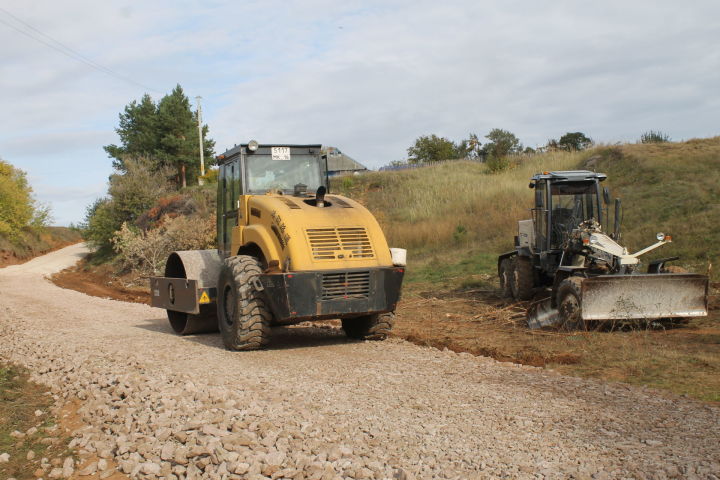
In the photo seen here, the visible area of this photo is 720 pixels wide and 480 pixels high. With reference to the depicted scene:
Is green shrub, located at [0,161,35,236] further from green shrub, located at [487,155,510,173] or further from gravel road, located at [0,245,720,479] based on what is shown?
gravel road, located at [0,245,720,479]

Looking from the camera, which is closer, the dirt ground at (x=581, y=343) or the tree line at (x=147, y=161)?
the dirt ground at (x=581, y=343)

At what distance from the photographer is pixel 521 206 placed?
94.5 feet

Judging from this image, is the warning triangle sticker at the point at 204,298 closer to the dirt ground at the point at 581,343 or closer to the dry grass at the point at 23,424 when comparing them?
the dry grass at the point at 23,424

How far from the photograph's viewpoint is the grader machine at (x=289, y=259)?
9086mm

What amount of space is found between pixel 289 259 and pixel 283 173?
220 centimetres

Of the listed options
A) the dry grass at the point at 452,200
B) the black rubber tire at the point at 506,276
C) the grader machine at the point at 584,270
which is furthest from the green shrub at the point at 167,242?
the grader machine at the point at 584,270

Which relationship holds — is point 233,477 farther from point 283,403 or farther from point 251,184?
point 251,184

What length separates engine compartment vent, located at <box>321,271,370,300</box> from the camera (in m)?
9.07

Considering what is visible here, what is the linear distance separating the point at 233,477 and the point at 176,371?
335 cm

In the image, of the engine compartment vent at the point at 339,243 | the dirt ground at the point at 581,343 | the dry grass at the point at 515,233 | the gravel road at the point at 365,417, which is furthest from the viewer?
the engine compartment vent at the point at 339,243

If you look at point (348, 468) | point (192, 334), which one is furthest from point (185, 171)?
point (348, 468)

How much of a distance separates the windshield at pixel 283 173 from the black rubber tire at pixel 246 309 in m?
1.39

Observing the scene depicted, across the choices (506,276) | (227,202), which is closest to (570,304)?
(506,276)

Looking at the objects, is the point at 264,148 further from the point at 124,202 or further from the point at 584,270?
the point at 124,202
